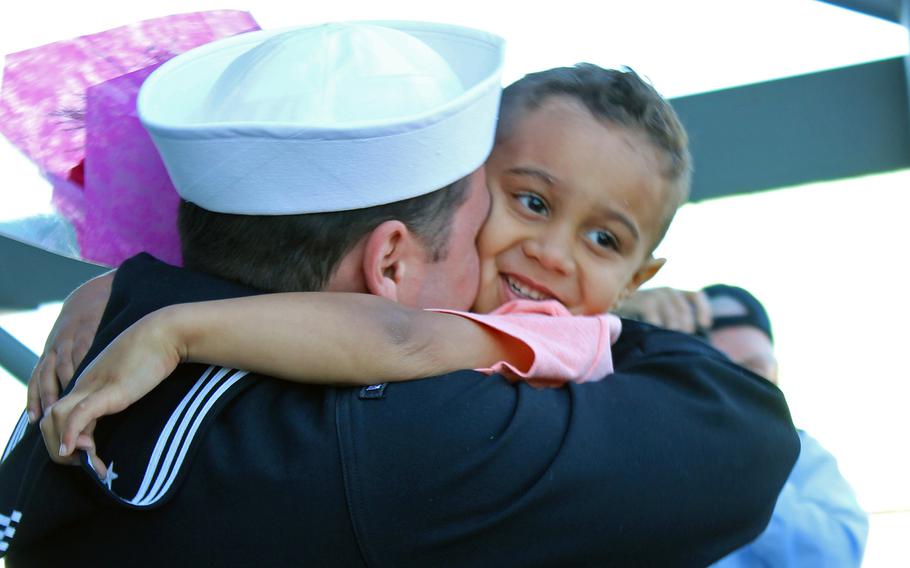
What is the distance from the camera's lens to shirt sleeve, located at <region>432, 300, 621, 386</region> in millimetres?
1379

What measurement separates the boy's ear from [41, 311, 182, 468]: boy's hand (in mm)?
890

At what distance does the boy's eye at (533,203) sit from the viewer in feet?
5.64

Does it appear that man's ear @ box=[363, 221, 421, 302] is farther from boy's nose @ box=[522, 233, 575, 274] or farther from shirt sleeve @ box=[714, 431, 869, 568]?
shirt sleeve @ box=[714, 431, 869, 568]

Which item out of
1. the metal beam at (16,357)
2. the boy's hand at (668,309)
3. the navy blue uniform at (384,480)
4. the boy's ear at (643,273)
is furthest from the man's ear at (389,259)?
the metal beam at (16,357)

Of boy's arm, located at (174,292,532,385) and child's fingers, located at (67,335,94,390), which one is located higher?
boy's arm, located at (174,292,532,385)

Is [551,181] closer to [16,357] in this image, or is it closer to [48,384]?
[48,384]

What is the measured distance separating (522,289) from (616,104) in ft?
1.07

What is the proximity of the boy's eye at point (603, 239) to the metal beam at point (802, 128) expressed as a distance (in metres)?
1.22

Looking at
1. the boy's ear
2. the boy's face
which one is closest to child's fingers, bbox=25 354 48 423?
the boy's face

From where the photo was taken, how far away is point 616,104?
1788 mm

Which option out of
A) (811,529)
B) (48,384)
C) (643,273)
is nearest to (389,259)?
(48,384)

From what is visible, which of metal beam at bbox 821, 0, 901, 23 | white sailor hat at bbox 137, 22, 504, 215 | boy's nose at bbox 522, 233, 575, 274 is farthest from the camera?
metal beam at bbox 821, 0, 901, 23

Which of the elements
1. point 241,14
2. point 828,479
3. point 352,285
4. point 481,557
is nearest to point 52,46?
point 241,14

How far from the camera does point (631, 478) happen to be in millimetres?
1246
